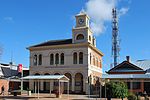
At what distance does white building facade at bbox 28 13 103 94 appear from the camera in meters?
52.7

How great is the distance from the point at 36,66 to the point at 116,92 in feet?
94.3

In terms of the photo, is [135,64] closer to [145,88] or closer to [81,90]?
[145,88]

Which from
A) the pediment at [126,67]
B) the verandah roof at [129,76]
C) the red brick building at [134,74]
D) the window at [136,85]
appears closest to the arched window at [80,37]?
the red brick building at [134,74]

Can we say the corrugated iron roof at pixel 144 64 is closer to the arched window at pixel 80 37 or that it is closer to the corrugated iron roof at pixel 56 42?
the arched window at pixel 80 37

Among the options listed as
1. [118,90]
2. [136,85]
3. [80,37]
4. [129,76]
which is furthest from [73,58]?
[118,90]

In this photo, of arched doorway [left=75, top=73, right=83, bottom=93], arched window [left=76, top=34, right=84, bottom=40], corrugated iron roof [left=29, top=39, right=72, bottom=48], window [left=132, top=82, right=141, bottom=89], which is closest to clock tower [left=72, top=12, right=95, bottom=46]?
arched window [left=76, top=34, right=84, bottom=40]

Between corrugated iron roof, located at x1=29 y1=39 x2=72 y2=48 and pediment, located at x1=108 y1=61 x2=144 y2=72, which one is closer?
pediment, located at x1=108 y1=61 x2=144 y2=72

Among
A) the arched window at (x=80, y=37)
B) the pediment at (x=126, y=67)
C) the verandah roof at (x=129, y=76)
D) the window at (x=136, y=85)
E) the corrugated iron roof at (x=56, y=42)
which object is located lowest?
the window at (x=136, y=85)

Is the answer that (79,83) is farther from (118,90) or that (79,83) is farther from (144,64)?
(118,90)

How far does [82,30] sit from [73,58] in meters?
5.60

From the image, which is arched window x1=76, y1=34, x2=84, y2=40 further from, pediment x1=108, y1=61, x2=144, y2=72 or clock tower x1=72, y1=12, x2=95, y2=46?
pediment x1=108, y1=61, x2=144, y2=72

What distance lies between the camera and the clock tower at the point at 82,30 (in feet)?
177

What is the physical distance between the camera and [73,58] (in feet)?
177

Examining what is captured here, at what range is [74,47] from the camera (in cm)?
5369
